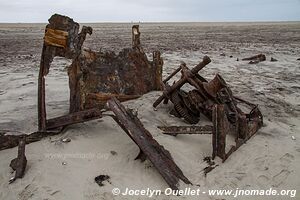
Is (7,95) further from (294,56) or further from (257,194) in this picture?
(294,56)

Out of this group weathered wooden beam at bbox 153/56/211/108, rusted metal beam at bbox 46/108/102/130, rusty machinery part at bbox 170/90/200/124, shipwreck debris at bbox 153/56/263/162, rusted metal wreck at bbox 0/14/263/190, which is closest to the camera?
rusted metal wreck at bbox 0/14/263/190

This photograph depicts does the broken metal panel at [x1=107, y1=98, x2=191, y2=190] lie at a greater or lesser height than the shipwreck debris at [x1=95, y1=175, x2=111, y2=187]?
greater

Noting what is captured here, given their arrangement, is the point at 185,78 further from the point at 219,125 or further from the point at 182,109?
the point at 219,125

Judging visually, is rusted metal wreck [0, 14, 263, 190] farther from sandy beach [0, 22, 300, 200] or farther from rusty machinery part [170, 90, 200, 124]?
sandy beach [0, 22, 300, 200]

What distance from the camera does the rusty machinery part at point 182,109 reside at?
16.6ft

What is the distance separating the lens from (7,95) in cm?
671

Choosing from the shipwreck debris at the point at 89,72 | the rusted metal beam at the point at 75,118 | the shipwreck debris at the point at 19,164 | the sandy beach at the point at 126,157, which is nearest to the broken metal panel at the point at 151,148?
the sandy beach at the point at 126,157

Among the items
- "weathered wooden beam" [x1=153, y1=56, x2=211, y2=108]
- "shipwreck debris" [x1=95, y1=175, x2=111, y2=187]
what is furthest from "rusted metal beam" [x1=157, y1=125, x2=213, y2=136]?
"shipwreck debris" [x1=95, y1=175, x2=111, y2=187]

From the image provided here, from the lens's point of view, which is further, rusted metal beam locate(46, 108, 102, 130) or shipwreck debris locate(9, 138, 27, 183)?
rusted metal beam locate(46, 108, 102, 130)

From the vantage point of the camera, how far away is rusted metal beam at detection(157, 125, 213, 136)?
404 centimetres

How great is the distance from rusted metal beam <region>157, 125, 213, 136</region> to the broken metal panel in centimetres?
47

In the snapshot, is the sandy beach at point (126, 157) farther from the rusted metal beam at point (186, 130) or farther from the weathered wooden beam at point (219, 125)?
the weathered wooden beam at point (219, 125)

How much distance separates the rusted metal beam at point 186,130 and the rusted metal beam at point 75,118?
36.8 inches

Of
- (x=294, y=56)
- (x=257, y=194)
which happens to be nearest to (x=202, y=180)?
(x=257, y=194)
